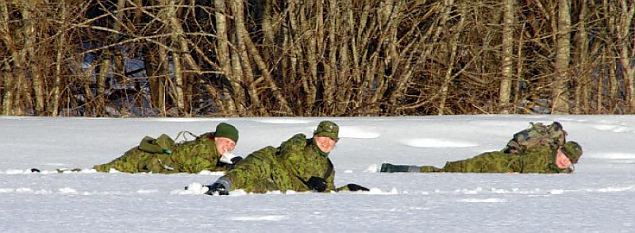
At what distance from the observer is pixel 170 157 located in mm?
9797

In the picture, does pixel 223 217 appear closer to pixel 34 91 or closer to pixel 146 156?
pixel 146 156

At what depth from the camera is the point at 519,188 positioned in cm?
862

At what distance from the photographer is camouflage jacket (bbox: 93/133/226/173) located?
9586mm

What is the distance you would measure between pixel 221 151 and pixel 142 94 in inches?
443

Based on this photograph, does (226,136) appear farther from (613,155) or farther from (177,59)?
(177,59)

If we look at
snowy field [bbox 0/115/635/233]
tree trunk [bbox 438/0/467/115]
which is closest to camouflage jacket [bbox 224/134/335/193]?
snowy field [bbox 0/115/635/233]

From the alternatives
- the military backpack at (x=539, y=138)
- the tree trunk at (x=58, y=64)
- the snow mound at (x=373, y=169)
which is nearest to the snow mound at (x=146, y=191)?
the snow mound at (x=373, y=169)

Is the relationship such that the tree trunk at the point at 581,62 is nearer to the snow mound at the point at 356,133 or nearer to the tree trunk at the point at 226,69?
the tree trunk at the point at 226,69

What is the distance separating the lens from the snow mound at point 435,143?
43.9ft

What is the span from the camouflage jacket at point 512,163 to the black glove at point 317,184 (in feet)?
7.95

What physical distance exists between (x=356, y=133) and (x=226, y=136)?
4967 millimetres

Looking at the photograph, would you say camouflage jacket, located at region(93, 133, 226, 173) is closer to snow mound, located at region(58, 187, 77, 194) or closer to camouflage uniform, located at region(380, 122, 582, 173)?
camouflage uniform, located at region(380, 122, 582, 173)

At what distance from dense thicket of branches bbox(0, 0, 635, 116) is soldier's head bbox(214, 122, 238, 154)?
29.9ft

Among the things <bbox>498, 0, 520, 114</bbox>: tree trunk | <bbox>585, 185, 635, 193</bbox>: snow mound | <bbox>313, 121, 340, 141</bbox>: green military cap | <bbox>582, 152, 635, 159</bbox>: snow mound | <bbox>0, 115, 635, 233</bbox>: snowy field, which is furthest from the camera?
<bbox>498, 0, 520, 114</bbox>: tree trunk
